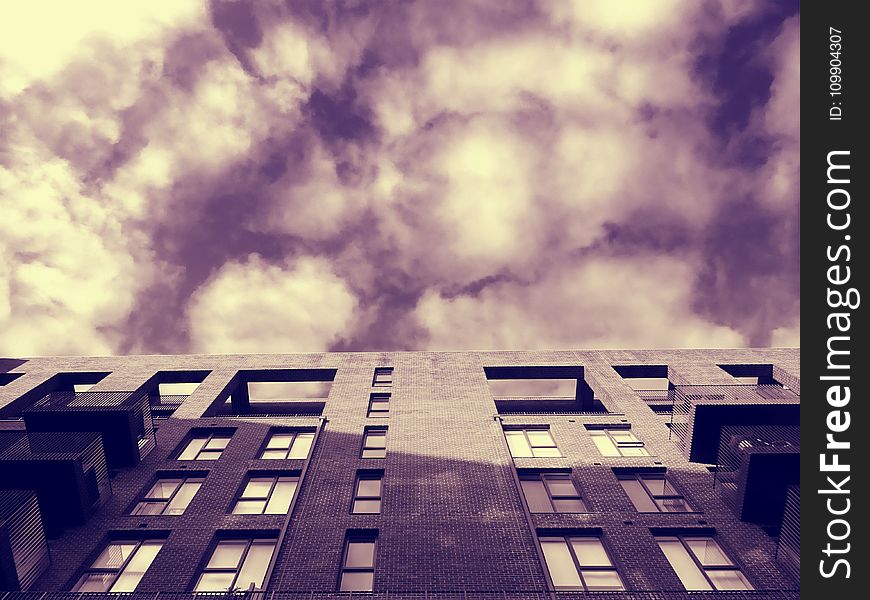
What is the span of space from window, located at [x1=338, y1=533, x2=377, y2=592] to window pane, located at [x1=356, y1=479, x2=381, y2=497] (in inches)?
96.0

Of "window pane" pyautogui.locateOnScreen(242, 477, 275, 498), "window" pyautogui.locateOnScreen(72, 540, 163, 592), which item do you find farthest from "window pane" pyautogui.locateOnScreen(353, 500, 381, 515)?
"window" pyautogui.locateOnScreen(72, 540, 163, 592)

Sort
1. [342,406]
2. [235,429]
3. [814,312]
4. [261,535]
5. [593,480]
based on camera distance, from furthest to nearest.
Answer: [342,406]
[235,429]
[593,480]
[261,535]
[814,312]

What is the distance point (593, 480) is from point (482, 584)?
7.10 meters

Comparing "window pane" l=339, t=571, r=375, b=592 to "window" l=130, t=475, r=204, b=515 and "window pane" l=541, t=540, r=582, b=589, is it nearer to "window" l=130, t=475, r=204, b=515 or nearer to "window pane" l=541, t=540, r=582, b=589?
"window pane" l=541, t=540, r=582, b=589

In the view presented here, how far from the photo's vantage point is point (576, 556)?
596 inches

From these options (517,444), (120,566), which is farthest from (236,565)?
(517,444)

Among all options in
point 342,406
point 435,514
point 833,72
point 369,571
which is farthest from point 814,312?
point 342,406

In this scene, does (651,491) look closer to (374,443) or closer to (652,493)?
(652,493)

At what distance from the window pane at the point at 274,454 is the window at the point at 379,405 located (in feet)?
15.9

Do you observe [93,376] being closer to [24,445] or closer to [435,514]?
[24,445]

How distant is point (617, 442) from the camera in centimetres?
2166

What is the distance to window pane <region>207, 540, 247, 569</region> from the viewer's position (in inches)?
588

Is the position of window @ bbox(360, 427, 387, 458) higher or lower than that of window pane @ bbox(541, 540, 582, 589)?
higher

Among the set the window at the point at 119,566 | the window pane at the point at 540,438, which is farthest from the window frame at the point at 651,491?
the window at the point at 119,566
